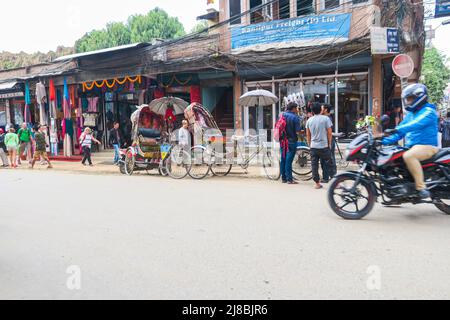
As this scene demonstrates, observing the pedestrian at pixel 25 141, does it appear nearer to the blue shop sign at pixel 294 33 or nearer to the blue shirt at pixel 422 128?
the blue shop sign at pixel 294 33

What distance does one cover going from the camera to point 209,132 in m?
11.3

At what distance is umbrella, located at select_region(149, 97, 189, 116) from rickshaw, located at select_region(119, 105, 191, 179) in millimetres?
175

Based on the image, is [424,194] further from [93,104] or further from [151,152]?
[93,104]

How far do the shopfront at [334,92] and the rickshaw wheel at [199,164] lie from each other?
168 inches

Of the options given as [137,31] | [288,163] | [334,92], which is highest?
[137,31]

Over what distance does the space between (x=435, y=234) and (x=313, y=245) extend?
1631 mm

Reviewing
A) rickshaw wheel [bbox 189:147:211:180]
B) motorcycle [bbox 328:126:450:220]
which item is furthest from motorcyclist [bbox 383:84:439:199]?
rickshaw wheel [bbox 189:147:211:180]

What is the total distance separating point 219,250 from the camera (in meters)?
4.52

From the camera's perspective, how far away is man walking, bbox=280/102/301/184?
9.21 metres

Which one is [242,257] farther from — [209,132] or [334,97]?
[334,97]

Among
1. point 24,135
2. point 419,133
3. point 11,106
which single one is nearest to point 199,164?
point 419,133

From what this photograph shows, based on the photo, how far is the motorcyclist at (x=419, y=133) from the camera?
5.43 meters

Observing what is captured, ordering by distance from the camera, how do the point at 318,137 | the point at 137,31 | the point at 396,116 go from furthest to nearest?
the point at 137,31 → the point at 396,116 → the point at 318,137

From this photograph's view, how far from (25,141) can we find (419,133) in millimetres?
16516
